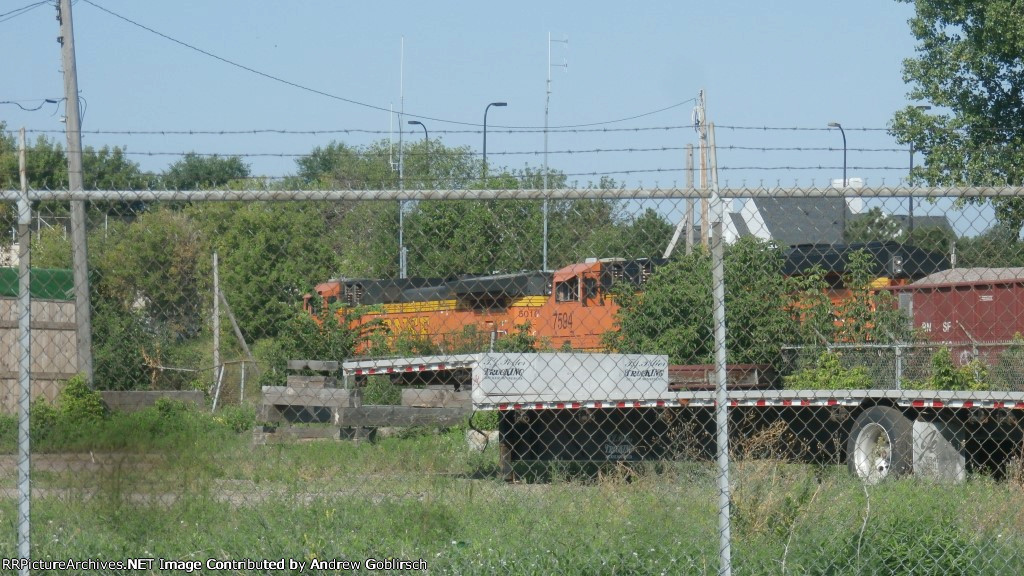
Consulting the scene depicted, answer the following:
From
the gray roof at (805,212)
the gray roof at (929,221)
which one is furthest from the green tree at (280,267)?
the gray roof at (929,221)

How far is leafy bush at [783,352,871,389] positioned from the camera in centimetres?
1031

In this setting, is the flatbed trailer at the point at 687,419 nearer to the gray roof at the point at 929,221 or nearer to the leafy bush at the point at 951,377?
the leafy bush at the point at 951,377

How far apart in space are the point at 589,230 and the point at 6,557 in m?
3.24

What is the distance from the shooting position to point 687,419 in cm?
Result: 998

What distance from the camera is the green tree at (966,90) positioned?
69.4 feet

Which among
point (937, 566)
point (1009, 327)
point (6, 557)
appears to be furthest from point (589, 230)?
point (1009, 327)

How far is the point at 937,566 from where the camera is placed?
16.8 ft

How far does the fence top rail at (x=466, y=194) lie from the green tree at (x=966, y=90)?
18099 mm

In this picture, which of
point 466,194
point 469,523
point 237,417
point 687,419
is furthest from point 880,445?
point 466,194

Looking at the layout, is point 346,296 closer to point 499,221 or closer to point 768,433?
point 499,221

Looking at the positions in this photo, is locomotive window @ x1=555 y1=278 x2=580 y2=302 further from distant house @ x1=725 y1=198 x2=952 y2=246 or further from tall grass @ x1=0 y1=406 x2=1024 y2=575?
tall grass @ x1=0 y1=406 x2=1024 y2=575

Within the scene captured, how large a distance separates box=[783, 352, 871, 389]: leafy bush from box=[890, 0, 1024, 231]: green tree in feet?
39.3

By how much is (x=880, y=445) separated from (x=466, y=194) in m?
6.27

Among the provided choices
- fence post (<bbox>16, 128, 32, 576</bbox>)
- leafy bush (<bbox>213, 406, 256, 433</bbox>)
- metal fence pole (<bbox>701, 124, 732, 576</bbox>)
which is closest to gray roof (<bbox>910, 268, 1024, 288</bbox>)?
leafy bush (<bbox>213, 406, 256, 433</bbox>)
